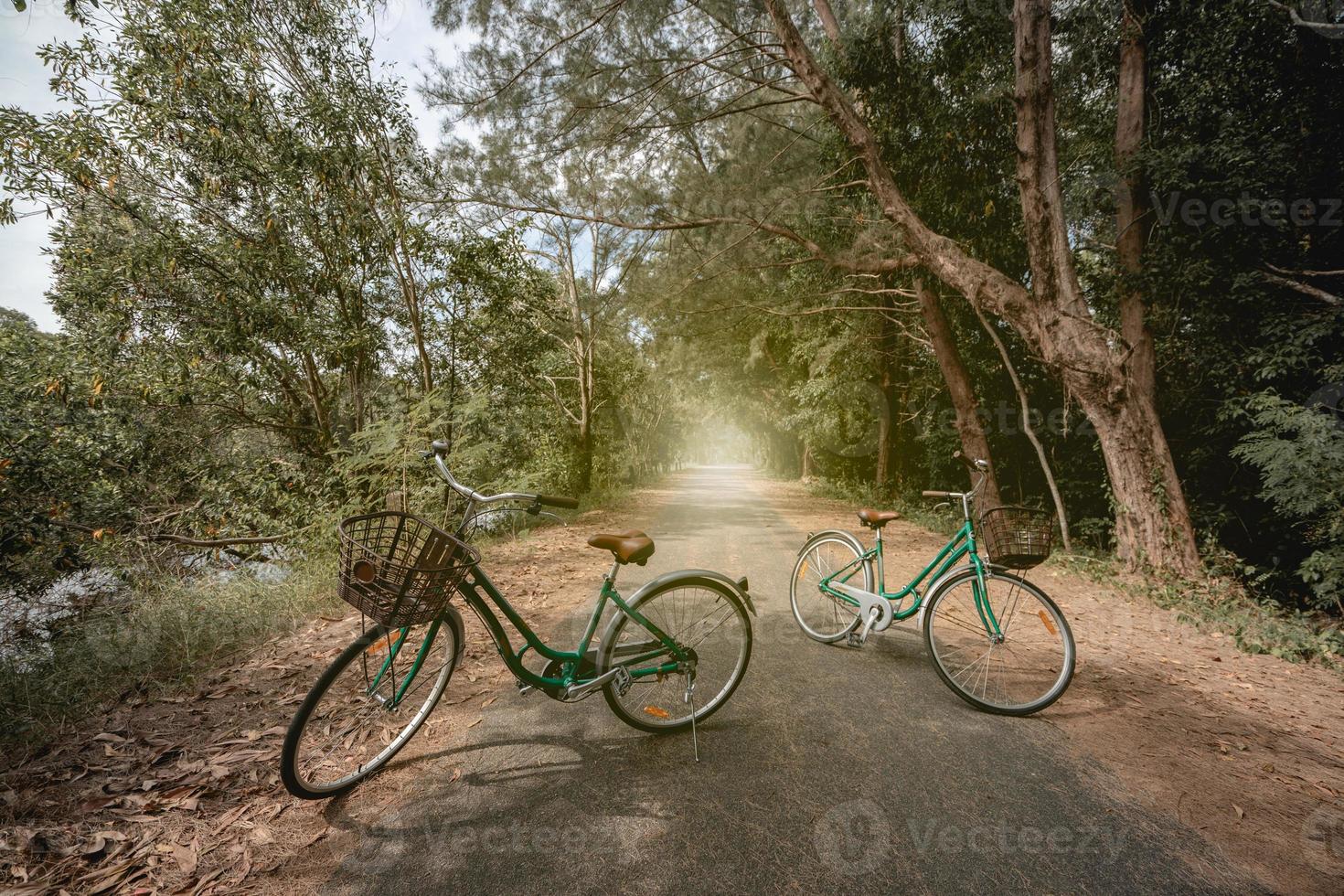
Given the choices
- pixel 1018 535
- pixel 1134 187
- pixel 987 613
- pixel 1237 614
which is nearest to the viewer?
pixel 1018 535

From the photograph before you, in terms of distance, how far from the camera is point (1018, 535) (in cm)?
290

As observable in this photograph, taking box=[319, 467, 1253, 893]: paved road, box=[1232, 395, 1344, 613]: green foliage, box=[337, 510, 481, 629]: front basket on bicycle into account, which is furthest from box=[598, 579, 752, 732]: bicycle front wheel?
box=[1232, 395, 1344, 613]: green foliage

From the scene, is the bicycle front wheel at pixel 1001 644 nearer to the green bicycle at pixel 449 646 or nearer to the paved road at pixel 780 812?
the paved road at pixel 780 812

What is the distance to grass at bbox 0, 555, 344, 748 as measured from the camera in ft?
9.47

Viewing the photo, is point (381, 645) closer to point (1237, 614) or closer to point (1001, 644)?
point (1001, 644)

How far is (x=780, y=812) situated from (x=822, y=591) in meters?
2.03

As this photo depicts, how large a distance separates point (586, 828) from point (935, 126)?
374 inches

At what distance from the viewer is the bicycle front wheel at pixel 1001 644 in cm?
293

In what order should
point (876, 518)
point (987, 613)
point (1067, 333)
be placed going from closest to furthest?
point (987, 613), point (876, 518), point (1067, 333)

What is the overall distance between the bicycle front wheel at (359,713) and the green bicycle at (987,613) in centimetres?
275

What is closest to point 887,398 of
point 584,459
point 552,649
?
point 584,459

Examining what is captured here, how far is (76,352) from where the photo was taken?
20.1 ft

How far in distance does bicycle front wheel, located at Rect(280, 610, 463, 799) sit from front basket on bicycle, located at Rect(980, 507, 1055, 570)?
3013mm

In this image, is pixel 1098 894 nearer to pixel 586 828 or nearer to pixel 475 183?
pixel 586 828
